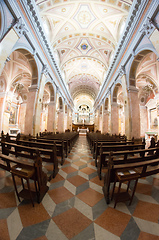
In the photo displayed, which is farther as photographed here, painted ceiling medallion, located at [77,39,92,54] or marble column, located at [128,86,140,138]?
painted ceiling medallion, located at [77,39,92,54]

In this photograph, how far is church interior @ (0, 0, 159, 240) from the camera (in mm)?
1360

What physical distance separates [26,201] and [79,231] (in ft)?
3.45

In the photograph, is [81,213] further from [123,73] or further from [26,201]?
[123,73]

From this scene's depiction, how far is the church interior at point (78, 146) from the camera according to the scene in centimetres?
136

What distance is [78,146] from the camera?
701 centimetres

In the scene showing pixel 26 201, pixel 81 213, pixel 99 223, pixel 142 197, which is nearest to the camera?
pixel 99 223

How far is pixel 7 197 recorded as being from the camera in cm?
175

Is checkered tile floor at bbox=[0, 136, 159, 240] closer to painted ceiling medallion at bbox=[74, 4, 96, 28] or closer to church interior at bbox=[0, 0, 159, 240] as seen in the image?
church interior at bbox=[0, 0, 159, 240]

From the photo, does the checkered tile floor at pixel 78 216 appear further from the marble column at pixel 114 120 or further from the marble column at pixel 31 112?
the marble column at pixel 114 120

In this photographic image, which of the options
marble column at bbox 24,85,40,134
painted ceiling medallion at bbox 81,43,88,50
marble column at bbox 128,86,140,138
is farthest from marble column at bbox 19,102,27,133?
marble column at bbox 128,86,140,138

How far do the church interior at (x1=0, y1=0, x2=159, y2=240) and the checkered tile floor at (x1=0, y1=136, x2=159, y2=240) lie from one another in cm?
1

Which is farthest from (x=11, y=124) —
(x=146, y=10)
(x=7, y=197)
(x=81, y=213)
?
(x=146, y=10)

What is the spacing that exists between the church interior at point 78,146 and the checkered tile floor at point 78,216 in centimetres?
1

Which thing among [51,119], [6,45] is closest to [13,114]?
[51,119]
